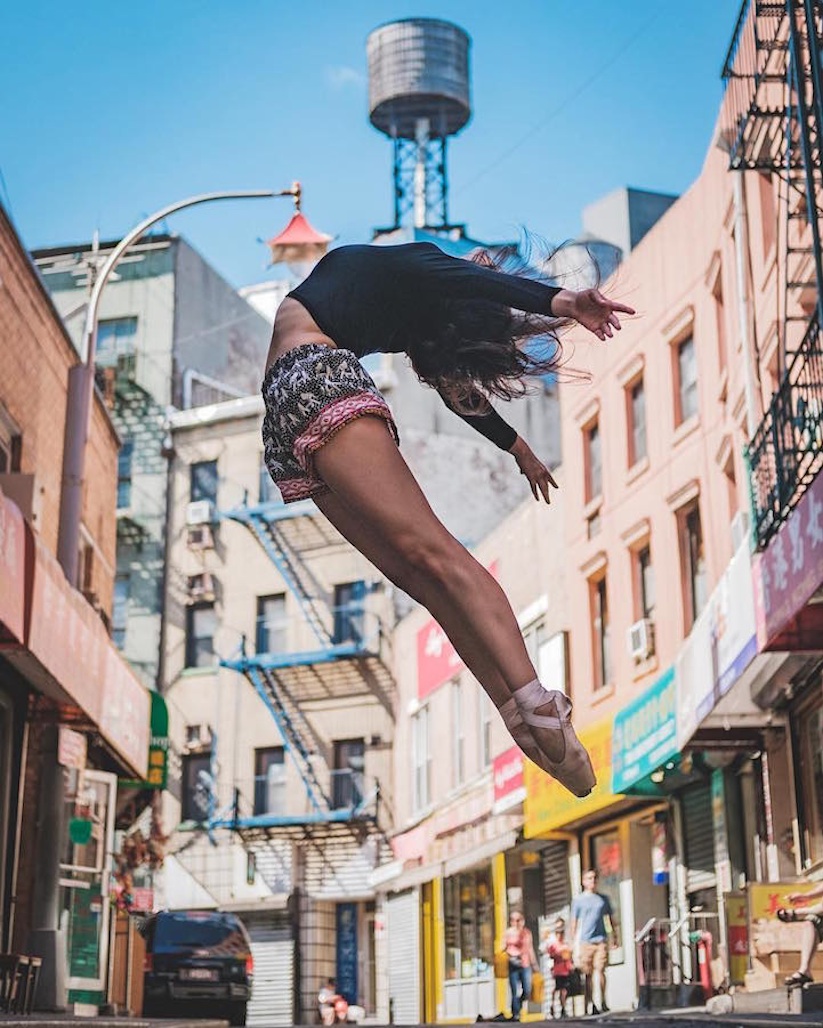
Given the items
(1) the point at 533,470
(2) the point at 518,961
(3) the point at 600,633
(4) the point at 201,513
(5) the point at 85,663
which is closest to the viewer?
(1) the point at 533,470

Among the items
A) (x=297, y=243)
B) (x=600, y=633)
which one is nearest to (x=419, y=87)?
(x=600, y=633)

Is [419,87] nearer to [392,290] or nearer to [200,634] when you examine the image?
[200,634]

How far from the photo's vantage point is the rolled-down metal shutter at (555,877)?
1182 inches

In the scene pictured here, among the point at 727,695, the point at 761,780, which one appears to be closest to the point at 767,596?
the point at 727,695

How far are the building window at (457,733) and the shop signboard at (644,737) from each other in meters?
10.5

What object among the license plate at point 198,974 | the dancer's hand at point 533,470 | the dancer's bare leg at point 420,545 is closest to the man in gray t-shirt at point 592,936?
the license plate at point 198,974

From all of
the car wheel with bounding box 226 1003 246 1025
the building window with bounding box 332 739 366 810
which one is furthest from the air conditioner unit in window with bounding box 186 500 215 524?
the car wheel with bounding box 226 1003 246 1025

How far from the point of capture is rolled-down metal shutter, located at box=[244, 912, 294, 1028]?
3959cm

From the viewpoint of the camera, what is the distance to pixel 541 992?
95.5 ft

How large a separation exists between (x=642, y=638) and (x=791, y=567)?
10.9m

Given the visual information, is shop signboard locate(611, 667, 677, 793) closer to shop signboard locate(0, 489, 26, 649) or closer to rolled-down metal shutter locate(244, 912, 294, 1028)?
shop signboard locate(0, 489, 26, 649)

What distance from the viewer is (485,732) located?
34188 millimetres

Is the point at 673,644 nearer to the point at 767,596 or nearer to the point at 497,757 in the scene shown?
the point at 497,757

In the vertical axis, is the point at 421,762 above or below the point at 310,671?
below
